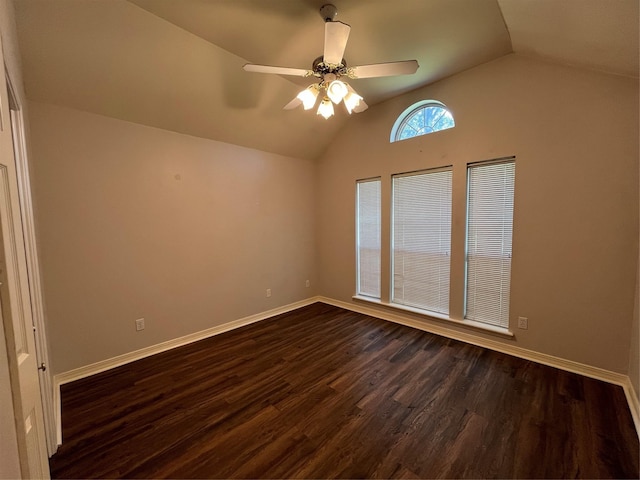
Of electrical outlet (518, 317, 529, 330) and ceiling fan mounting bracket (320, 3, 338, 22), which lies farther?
electrical outlet (518, 317, 529, 330)

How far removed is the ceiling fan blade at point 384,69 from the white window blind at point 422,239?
1.55 metres

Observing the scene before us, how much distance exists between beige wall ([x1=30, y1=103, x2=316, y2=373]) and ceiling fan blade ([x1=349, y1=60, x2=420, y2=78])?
2.07 metres

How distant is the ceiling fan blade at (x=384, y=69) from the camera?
6.26 feet

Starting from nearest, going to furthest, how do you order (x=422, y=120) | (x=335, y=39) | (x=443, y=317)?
(x=335, y=39), (x=443, y=317), (x=422, y=120)

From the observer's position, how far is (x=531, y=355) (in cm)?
265

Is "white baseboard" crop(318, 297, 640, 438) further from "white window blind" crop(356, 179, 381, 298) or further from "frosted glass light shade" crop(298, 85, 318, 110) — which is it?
"frosted glass light shade" crop(298, 85, 318, 110)

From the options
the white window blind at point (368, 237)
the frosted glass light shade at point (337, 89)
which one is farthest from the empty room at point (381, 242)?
the white window blind at point (368, 237)

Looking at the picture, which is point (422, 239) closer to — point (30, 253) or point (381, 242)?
point (381, 242)

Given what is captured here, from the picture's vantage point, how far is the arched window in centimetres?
317

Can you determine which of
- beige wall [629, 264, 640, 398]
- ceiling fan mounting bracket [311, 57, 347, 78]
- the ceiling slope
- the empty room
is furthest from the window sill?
ceiling fan mounting bracket [311, 57, 347, 78]

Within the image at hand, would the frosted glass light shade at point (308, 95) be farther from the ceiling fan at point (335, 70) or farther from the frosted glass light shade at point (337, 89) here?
the frosted glass light shade at point (337, 89)

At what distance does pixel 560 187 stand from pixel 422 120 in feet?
5.56

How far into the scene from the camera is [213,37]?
2240mm

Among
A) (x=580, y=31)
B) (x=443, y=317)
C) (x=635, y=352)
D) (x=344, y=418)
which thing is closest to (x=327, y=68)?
(x=580, y=31)
